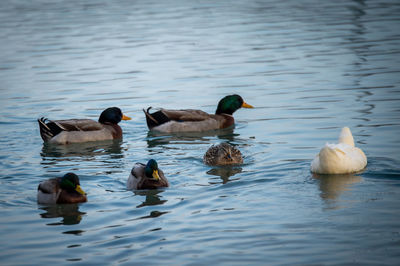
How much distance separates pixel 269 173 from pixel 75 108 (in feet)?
25.6

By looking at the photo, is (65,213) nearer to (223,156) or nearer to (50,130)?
(223,156)

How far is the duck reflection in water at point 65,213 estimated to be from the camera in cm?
862

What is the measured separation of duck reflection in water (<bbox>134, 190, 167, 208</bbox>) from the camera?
910cm

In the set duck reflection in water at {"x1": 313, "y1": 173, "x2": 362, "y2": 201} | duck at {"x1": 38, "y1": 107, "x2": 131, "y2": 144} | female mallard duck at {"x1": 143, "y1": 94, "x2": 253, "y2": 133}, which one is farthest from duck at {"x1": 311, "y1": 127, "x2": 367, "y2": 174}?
duck at {"x1": 38, "y1": 107, "x2": 131, "y2": 144}

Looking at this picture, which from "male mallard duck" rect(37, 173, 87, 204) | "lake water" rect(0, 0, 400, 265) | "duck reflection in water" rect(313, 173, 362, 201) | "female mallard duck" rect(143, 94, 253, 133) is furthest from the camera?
"female mallard duck" rect(143, 94, 253, 133)

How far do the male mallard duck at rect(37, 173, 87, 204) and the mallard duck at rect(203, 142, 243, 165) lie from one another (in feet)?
8.73

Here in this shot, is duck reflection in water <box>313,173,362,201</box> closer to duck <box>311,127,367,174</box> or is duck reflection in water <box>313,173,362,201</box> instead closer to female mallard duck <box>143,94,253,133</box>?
duck <box>311,127,367,174</box>

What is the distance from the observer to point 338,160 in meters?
9.66

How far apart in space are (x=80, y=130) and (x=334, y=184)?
620cm

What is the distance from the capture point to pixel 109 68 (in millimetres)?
22031

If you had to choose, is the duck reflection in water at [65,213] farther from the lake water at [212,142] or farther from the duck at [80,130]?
the duck at [80,130]

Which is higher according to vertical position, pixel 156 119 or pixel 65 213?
pixel 156 119

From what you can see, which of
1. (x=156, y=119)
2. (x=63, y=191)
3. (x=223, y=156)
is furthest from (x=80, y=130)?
(x=63, y=191)

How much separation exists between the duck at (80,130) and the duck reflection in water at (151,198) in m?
4.42
